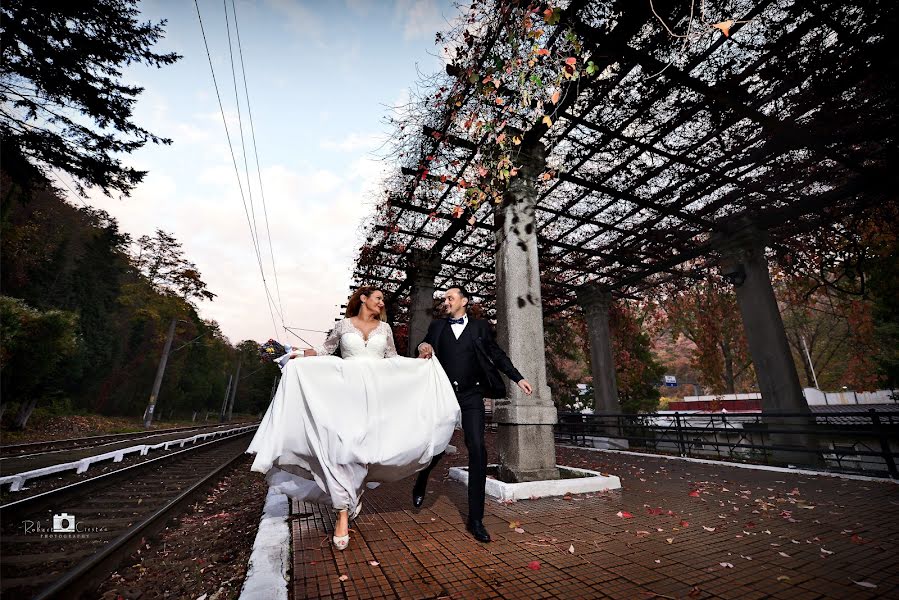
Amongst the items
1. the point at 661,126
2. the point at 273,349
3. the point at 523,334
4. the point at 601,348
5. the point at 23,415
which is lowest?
the point at 23,415

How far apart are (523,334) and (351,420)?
3426 mm

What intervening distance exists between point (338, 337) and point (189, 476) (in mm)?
7929

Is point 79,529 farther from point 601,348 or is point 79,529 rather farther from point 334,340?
point 601,348

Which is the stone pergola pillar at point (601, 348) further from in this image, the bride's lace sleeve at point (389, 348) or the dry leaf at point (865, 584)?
the dry leaf at point (865, 584)

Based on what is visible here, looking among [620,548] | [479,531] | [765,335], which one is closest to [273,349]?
[479,531]

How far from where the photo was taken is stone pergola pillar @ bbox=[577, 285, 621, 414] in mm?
13516

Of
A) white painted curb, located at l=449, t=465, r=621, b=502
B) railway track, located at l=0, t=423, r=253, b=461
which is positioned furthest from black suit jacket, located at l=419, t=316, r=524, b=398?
railway track, located at l=0, t=423, r=253, b=461

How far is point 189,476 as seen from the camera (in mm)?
8844

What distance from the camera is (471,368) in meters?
4.04

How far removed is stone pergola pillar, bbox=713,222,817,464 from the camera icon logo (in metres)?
12.8

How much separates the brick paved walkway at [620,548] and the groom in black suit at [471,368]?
0.59 metres

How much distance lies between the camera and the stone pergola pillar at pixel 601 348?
13516 mm

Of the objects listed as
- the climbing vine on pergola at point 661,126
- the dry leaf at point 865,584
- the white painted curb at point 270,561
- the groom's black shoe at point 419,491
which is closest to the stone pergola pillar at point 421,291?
the climbing vine on pergola at point 661,126

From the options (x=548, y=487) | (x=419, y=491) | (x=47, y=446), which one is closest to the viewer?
(x=419, y=491)
